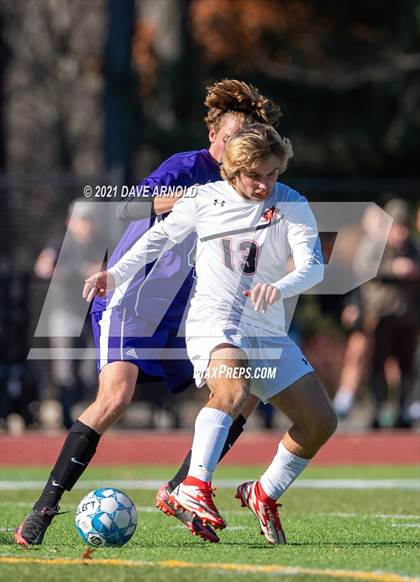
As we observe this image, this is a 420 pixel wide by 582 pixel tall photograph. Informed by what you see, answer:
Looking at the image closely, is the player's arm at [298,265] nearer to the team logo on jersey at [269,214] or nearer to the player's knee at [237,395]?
the team logo on jersey at [269,214]

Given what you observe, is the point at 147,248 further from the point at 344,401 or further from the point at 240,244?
the point at 344,401

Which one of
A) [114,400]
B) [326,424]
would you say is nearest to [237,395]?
[326,424]

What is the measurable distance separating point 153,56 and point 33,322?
30.6ft

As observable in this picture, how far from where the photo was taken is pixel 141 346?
6.65m

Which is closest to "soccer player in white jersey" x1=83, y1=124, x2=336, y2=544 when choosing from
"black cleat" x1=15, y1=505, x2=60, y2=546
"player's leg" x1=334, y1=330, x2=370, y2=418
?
"black cleat" x1=15, y1=505, x2=60, y2=546

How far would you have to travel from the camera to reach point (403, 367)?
14086mm

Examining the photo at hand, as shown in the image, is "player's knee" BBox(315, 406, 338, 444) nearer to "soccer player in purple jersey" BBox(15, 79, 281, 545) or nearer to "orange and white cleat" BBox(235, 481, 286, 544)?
"orange and white cleat" BBox(235, 481, 286, 544)

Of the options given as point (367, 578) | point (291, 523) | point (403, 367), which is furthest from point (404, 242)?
point (367, 578)

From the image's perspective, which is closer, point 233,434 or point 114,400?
point 114,400

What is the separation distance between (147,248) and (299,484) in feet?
14.3

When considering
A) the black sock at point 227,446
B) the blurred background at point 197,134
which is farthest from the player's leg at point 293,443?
the blurred background at point 197,134

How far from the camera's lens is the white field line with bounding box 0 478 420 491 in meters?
10.0

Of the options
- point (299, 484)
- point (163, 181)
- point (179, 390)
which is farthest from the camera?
point (299, 484)

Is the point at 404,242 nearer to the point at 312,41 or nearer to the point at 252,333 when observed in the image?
the point at 252,333
